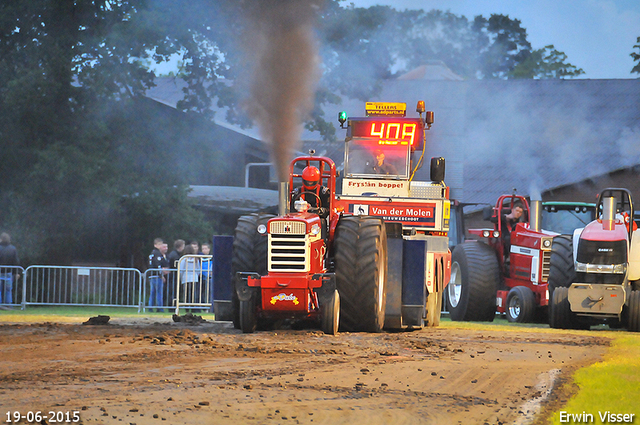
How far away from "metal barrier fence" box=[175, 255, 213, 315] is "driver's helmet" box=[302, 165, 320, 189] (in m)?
6.24

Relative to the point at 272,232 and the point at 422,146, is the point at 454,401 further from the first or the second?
the point at 422,146

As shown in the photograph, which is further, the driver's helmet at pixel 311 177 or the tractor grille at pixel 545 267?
the tractor grille at pixel 545 267

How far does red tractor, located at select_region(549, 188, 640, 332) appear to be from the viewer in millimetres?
14820

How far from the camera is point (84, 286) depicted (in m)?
20.7

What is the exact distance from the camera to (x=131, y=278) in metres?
20.6

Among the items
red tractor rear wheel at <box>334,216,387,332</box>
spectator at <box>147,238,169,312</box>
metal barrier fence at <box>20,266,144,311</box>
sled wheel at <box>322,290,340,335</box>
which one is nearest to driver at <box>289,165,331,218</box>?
red tractor rear wheel at <box>334,216,387,332</box>

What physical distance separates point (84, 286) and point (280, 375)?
13.0 metres

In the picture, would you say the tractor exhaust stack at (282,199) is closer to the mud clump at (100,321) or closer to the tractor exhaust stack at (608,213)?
the mud clump at (100,321)

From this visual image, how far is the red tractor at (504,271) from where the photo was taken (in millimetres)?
17766

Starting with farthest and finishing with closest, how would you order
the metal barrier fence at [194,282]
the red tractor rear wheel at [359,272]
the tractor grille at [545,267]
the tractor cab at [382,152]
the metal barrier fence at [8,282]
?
the metal barrier fence at [8,282] → the metal barrier fence at [194,282] → the tractor grille at [545,267] → the tractor cab at [382,152] → the red tractor rear wheel at [359,272]

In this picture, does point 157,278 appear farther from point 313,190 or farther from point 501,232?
point 313,190

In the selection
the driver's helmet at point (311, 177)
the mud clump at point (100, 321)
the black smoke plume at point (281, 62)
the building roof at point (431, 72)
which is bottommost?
the mud clump at point (100, 321)

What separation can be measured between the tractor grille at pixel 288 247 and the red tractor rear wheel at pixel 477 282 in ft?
23.0

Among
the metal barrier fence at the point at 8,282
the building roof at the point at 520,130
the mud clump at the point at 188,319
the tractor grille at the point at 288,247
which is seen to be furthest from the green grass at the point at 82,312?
the building roof at the point at 520,130
